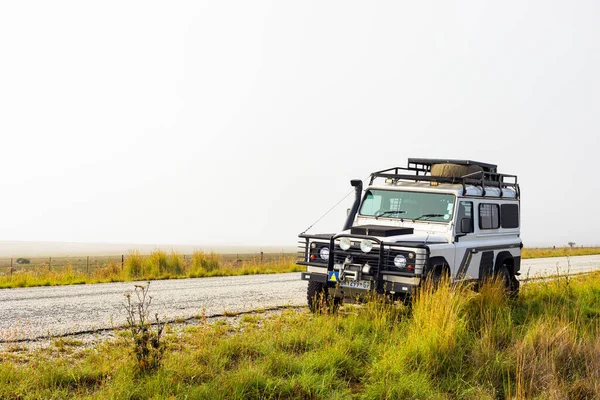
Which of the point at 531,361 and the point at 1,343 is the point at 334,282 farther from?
the point at 1,343

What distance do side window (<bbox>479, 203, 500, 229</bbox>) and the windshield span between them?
132 centimetres

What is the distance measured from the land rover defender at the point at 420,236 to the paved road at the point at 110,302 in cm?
125

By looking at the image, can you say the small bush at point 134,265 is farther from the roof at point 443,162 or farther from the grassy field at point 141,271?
the roof at point 443,162

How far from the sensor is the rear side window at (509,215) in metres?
13.2

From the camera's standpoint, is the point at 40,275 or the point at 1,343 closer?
the point at 1,343

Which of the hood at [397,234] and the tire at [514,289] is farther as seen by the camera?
the tire at [514,289]

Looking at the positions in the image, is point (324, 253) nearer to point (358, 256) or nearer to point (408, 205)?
point (358, 256)

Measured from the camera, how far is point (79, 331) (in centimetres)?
925

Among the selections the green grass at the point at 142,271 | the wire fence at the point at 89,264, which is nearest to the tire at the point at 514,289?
the green grass at the point at 142,271

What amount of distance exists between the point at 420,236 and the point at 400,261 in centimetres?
111

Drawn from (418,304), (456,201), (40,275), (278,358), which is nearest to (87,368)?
(278,358)

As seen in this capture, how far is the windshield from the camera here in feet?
36.3

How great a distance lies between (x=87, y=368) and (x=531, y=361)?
5.69m

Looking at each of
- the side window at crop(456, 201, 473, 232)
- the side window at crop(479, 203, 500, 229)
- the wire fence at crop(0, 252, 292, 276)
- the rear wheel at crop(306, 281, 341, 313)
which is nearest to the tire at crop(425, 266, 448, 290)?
the side window at crop(456, 201, 473, 232)
